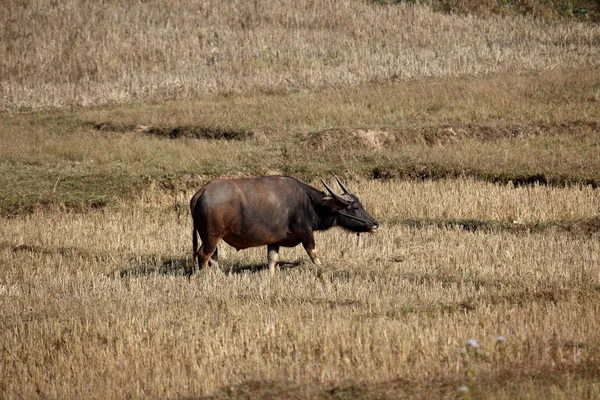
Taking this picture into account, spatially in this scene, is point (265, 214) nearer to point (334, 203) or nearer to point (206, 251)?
point (206, 251)

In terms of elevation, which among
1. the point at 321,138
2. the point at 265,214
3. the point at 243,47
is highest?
the point at 243,47

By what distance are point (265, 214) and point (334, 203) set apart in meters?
0.97

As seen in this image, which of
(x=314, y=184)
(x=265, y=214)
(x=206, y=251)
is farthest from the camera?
(x=314, y=184)

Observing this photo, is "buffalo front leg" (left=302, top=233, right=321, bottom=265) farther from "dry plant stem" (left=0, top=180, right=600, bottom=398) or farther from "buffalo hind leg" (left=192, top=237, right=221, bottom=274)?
"buffalo hind leg" (left=192, top=237, right=221, bottom=274)

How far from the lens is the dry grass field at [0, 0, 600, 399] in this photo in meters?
7.00

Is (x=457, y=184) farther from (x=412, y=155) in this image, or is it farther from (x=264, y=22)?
(x=264, y=22)

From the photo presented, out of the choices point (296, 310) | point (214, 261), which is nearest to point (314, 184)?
point (214, 261)

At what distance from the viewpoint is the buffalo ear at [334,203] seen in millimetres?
10695

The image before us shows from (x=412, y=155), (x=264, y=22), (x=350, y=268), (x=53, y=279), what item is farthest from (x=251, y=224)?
(x=264, y=22)

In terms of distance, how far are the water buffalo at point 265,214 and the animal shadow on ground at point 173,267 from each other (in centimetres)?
29

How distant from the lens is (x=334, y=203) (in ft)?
35.2

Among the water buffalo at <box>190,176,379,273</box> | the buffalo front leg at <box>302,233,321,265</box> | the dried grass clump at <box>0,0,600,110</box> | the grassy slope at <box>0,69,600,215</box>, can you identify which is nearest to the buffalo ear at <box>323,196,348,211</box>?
the water buffalo at <box>190,176,379,273</box>

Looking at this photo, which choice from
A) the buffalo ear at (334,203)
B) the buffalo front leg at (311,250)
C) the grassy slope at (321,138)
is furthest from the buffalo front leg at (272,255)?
the grassy slope at (321,138)

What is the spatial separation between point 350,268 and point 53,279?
339cm
